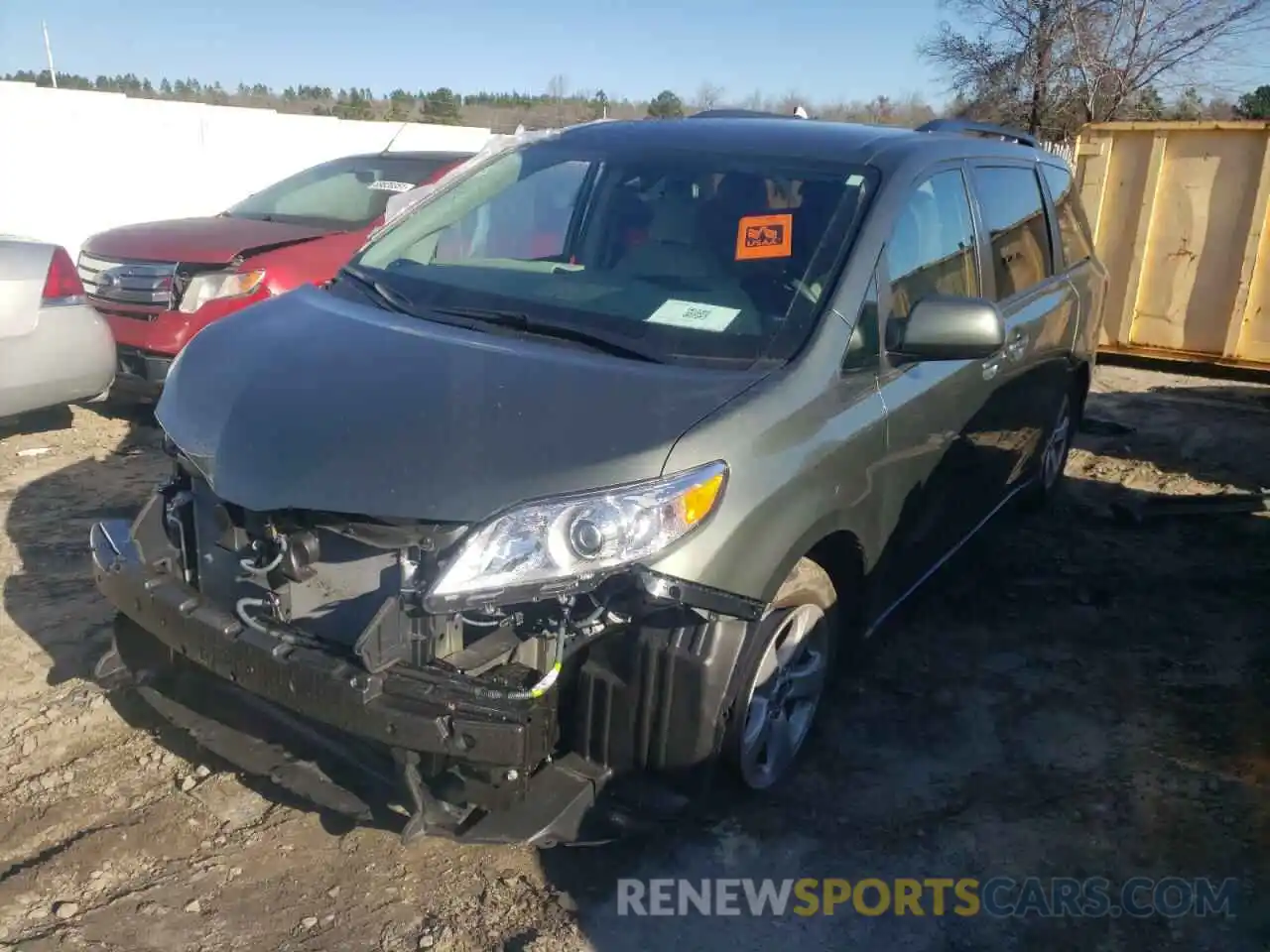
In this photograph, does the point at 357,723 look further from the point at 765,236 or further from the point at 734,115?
the point at 734,115

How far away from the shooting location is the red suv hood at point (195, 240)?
604cm

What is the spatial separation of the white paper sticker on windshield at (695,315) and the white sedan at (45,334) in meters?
3.87

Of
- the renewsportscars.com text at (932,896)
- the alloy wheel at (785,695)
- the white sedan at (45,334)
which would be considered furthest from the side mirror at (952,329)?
the white sedan at (45,334)

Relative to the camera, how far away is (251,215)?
7.23m

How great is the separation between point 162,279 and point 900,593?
4.67 m

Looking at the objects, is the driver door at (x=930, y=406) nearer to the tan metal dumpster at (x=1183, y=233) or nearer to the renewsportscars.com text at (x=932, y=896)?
the renewsportscars.com text at (x=932, y=896)

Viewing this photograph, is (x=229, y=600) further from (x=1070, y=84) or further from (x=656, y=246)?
(x=1070, y=84)

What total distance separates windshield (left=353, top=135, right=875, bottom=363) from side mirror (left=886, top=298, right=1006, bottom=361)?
0.28 metres

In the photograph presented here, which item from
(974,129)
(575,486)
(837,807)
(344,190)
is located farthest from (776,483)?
(344,190)

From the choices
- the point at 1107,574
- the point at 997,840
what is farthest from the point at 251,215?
the point at 997,840

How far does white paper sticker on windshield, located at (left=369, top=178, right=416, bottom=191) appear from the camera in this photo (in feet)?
23.6

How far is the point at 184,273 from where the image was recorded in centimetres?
602

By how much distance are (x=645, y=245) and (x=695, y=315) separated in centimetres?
48

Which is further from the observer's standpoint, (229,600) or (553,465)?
(229,600)
